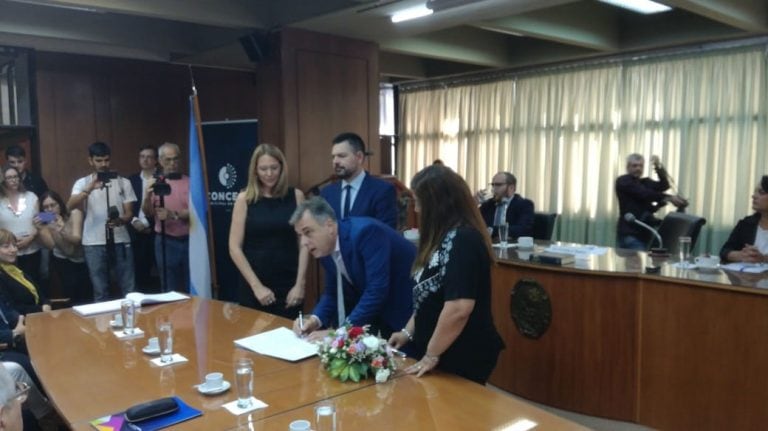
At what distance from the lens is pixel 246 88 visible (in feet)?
23.0

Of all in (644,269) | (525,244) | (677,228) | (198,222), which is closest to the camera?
(644,269)

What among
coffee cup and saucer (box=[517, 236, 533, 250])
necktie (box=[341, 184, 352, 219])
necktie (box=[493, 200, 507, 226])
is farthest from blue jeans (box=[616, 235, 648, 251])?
necktie (box=[341, 184, 352, 219])

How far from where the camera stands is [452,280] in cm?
190

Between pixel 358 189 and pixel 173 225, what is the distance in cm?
192

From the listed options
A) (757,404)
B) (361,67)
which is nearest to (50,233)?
(361,67)

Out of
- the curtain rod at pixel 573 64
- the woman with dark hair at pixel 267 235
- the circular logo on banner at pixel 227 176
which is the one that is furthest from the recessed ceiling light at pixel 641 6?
the woman with dark hair at pixel 267 235

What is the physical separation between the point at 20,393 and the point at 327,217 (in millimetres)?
1151

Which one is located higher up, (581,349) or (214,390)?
(214,390)

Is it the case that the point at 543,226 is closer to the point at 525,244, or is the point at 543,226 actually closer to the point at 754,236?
the point at 525,244

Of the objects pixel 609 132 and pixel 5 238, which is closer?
pixel 5 238

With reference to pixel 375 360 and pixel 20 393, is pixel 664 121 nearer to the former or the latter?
pixel 375 360

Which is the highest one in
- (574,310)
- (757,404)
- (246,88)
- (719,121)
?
(246,88)

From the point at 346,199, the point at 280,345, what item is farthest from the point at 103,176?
the point at 280,345

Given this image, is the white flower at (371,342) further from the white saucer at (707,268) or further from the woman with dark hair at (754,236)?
the woman with dark hair at (754,236)
